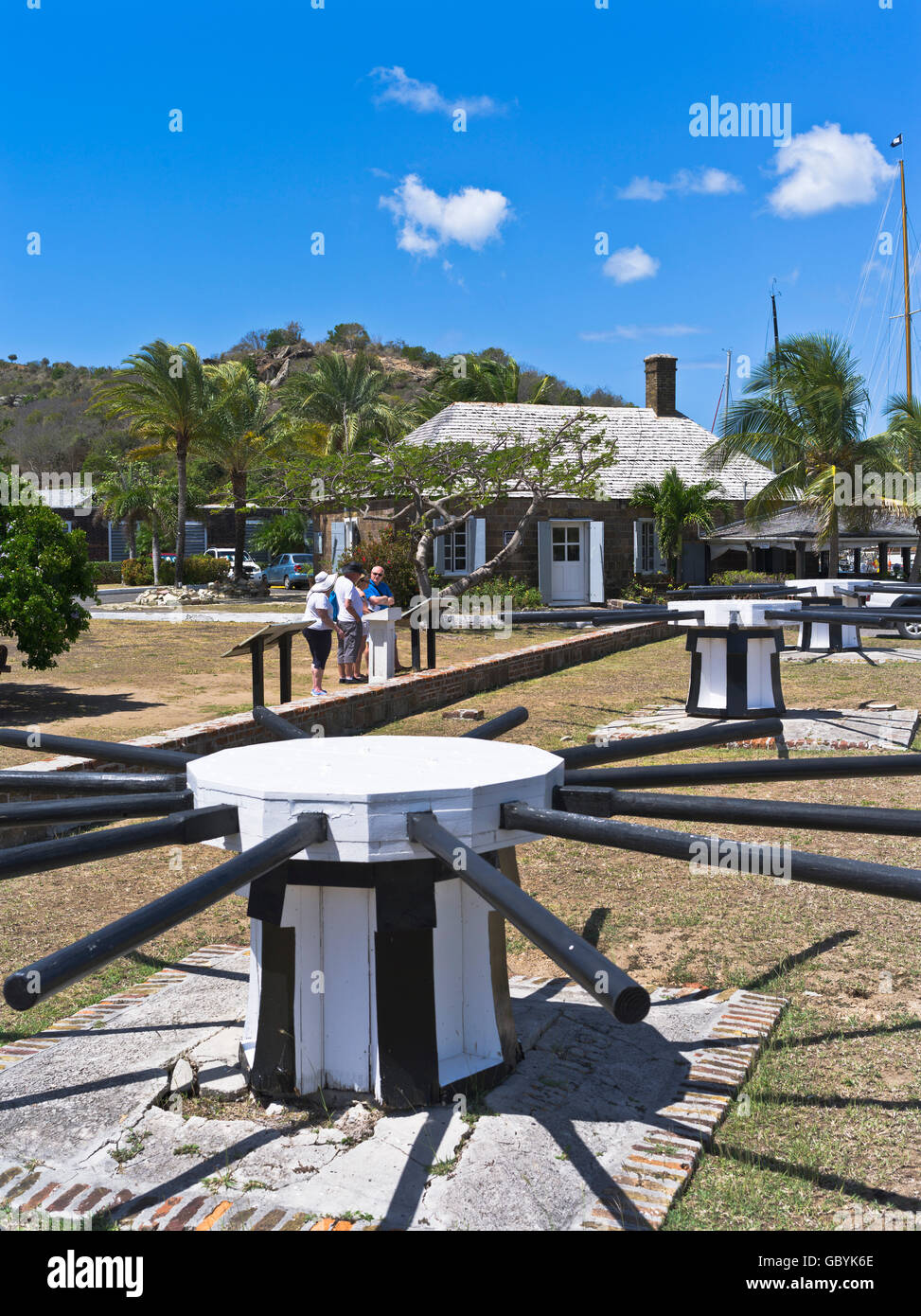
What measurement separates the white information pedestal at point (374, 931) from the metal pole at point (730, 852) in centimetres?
31

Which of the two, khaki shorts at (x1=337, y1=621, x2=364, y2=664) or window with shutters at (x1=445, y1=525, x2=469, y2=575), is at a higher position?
window with shutters at (x1=445, y1=525, x2=469, y2=575)

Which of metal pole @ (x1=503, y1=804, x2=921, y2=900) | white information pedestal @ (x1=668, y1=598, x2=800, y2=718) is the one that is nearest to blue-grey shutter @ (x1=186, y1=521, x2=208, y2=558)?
white information pedestal @ (x1=668, y1=598, x2=800, y2=718)

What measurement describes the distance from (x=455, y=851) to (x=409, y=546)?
20657mm

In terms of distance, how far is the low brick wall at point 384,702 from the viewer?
7.97 metres

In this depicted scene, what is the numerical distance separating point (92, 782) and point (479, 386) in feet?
135

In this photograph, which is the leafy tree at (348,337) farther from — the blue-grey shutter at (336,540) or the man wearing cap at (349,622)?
the man wearing cap at (349,622)

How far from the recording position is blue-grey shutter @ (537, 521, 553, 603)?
26109mm

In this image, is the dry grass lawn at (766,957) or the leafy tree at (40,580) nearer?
the dry grass lawn at (766,957)

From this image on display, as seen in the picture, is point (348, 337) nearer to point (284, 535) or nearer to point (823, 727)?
point (284, 535)

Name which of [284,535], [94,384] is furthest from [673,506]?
Answer: [94,384]

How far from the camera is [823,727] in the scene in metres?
10.6

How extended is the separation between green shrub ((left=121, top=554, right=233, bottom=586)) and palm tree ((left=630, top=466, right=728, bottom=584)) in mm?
15084

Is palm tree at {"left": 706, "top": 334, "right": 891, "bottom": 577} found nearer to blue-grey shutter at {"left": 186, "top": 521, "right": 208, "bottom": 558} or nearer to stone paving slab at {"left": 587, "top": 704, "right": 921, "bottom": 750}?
stone paving slab at {"left": 587, "top": 704, "right": 921, "bottom": 750}

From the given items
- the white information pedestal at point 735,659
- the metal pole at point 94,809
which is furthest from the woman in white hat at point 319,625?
the metal pole at point 94,809
